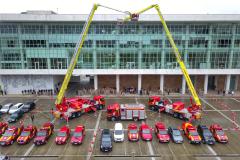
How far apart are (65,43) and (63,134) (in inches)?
1025

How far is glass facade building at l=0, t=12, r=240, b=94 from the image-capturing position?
145ft

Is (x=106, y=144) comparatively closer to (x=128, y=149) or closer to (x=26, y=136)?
(x=128, y=149)

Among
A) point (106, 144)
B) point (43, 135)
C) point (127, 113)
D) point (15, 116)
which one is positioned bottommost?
point (106, 144)

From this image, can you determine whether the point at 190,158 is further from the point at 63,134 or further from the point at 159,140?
the point at 63,134

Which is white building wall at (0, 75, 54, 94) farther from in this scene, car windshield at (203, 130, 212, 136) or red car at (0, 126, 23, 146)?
car windshield at (203, 130, 212, 136)

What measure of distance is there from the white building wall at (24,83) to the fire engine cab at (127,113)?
23.1 meters

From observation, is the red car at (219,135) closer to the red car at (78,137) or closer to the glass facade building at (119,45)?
the red car at (78,137)

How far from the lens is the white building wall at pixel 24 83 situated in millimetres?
47062

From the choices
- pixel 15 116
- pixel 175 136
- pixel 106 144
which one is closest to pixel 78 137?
pixel 106 144

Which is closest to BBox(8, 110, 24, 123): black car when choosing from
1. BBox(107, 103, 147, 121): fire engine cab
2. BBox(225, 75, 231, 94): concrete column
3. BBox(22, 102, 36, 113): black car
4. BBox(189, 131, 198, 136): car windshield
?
BBox(22, 102, 36, 113): black car

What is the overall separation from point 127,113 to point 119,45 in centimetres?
1999

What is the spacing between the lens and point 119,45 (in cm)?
4547

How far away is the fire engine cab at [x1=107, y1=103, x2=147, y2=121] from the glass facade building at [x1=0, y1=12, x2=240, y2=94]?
17.2 metres

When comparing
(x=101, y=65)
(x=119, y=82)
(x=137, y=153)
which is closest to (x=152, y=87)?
(x=119, y=82)
